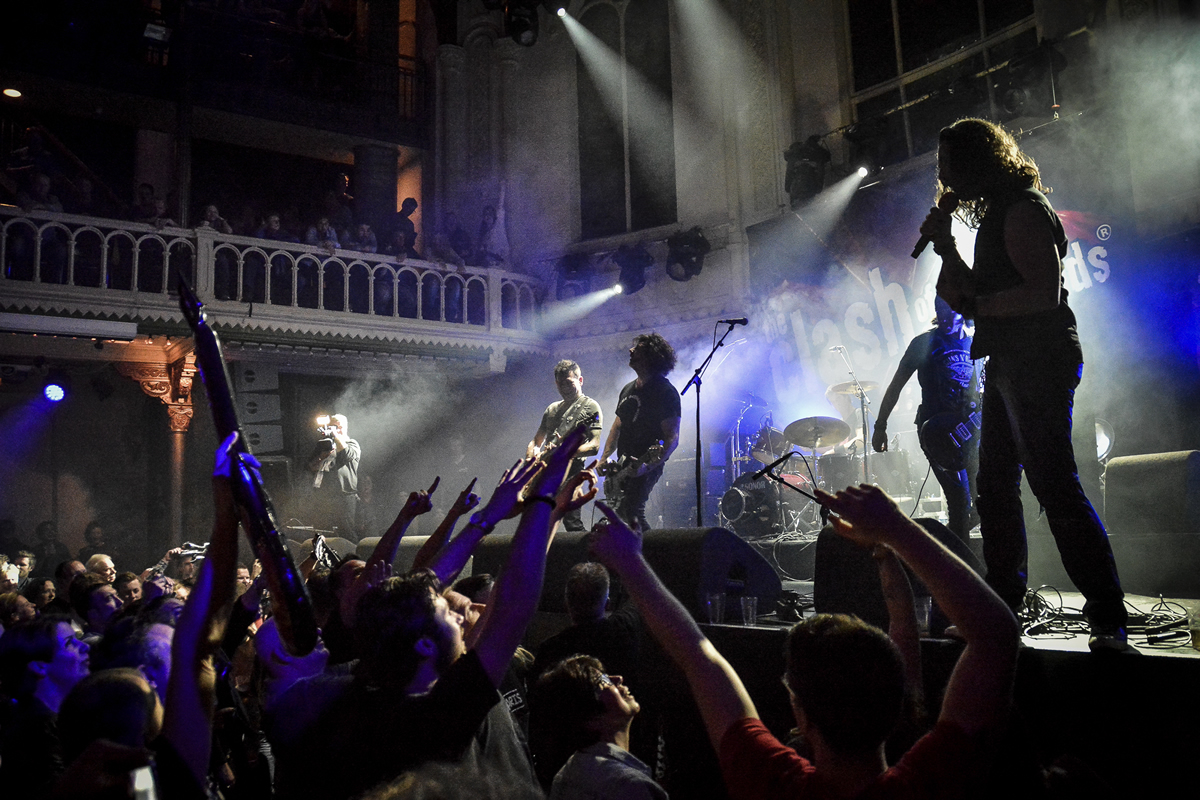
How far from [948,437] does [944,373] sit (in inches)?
15.8

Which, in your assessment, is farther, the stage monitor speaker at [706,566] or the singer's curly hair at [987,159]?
the stage monitor speaker at [706,566]

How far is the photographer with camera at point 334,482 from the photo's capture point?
1238 cm

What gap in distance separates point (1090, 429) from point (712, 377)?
7.44 metres

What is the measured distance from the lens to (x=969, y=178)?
300cm

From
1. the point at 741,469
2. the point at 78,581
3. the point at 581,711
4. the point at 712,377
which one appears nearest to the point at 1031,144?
the point at 741,469

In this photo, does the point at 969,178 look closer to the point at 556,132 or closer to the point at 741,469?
the point at 741,469

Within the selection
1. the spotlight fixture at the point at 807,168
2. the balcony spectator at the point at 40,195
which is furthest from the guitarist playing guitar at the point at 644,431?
the balcony spectator at the point at 40,195

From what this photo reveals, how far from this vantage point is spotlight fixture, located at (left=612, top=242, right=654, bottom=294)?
13.9 m

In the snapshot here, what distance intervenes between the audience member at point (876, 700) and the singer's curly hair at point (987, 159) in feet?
6.53

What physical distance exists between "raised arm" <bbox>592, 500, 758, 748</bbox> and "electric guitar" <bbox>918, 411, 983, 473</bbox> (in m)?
3.39

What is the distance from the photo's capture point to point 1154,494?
18.9 feet

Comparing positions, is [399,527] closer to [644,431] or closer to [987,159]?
[987,159]

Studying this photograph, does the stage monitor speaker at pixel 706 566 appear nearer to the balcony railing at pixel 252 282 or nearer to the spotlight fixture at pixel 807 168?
the spotlight fixture at pixel 807 168

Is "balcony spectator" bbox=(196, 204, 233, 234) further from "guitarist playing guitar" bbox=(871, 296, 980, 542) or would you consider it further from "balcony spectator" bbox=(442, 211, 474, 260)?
"guitarist playing guitar" bbox=(871, 296, 980, 542)
